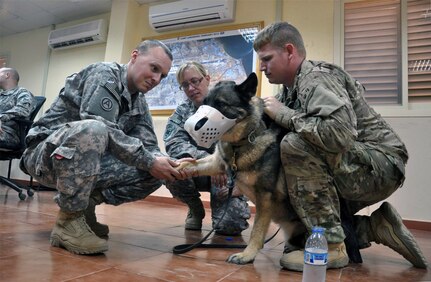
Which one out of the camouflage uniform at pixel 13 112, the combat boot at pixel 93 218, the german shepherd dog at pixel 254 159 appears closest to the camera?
the german shepherd dog at pixel 254 159

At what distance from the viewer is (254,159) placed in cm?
133

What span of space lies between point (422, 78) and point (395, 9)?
78cm

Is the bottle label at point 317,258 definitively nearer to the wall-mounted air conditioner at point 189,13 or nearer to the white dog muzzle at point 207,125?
the white dog muzzle at point 207,125

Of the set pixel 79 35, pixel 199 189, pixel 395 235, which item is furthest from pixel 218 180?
pixel 79 35

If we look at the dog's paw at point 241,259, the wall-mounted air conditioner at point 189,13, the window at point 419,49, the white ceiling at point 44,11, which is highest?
the white ceiling at point 44,11

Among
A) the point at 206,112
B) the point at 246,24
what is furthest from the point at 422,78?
the point at 206,112

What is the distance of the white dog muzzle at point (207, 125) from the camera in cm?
123

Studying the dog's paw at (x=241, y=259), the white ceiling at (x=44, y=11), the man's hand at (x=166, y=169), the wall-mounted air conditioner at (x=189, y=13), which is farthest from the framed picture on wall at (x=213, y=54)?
the dog's paw at (x=241, y=259)

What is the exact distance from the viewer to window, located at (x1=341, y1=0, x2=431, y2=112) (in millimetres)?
3006

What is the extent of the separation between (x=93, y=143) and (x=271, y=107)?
79 centimetres

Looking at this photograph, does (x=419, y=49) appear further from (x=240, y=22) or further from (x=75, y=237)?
(x=75, y=237)

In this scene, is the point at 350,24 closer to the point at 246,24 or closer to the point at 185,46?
the point at 246,24

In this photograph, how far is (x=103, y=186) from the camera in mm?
1666

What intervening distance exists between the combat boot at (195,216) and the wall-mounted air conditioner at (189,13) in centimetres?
249
